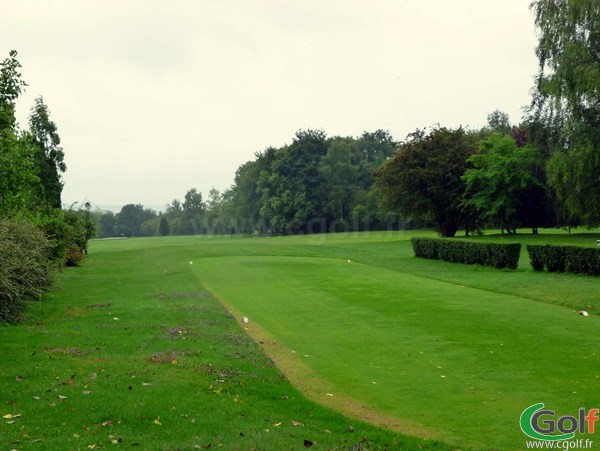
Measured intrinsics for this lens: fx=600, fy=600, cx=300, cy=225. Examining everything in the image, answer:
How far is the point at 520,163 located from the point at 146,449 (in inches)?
2090

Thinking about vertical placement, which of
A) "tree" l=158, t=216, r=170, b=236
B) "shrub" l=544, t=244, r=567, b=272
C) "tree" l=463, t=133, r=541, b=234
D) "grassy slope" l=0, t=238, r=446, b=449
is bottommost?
"grassy slope" l=0, t=238, r=446, b=449

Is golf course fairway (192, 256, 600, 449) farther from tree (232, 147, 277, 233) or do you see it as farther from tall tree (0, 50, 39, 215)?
tree (232, 147, 277, 233)

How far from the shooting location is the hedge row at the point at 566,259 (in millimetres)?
23688

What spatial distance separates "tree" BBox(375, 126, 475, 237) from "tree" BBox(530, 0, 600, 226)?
10.5 metres

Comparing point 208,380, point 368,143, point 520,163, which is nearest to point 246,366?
point 208,380

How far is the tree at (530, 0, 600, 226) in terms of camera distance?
129 feet

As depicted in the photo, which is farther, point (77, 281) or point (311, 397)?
point (77, 281)

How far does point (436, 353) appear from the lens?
37.8 feet

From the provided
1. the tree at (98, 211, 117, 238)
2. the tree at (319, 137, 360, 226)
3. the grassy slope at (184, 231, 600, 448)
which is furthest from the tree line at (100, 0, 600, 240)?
the tree at (98, 211, 117, 238)

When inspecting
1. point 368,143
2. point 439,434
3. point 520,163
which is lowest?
point 439,434

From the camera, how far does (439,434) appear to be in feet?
23.8

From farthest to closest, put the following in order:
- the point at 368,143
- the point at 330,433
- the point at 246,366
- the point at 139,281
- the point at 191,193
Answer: the point at 191,193, the point at 368,143, the point at 139,281, the point at 246,366, the point at 330,433

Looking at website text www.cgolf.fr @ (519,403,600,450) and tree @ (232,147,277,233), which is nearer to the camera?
website text www.cgolf.fr @ (519,403,600,450)

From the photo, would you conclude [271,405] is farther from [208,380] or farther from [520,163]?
[520,163]
